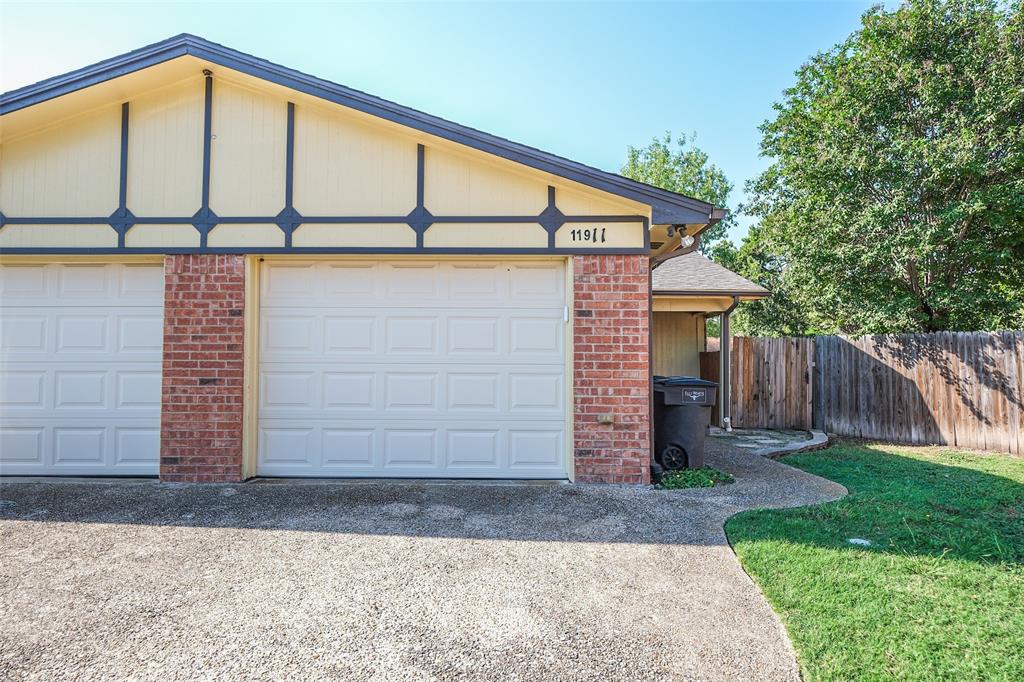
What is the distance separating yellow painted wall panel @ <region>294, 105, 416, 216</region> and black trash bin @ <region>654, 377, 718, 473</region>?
362cm

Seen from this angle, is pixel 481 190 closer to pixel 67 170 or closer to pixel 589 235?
pixel 589 235

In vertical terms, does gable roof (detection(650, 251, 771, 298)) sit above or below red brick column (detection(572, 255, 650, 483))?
above

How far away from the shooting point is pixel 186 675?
94.7 inches

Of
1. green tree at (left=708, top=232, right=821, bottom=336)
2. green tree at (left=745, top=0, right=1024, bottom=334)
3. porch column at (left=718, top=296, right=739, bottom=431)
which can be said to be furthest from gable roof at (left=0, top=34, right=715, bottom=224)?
green tree at (left=708, top=232, right=821, bottom=336)

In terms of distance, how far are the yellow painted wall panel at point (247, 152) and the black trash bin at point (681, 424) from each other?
4797 millimetres

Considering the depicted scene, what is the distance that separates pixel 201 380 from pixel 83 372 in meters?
1.40

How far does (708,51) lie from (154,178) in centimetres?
1054

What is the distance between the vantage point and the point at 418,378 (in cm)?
595

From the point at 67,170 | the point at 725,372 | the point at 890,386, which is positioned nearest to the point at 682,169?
the point at 725,372

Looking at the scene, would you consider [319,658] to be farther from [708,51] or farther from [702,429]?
[708,51]

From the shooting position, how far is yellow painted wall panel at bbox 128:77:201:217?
586 centimetres

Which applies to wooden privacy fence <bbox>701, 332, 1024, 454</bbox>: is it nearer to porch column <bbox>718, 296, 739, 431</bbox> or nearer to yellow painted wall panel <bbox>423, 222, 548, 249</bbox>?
porch column <bbox>718, 296, 739, 431</bbox>

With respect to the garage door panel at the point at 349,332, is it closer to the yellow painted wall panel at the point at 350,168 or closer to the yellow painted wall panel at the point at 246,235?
the yellow painted wall panel at the point at 246,235

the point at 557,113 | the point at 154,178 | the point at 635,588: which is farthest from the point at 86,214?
the point at 557,113
